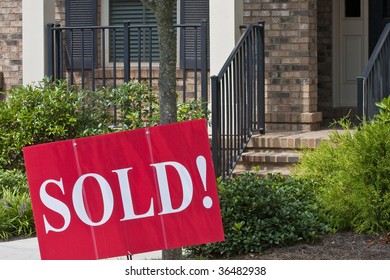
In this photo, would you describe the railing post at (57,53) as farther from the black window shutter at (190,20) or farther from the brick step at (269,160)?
the brick step at (269,160)

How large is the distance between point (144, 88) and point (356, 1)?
11.3 feet

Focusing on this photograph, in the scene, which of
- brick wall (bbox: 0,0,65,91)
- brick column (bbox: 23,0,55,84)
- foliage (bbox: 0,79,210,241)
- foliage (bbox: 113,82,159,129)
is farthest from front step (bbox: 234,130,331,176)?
brick wall (bbox: 0,0,65,91)

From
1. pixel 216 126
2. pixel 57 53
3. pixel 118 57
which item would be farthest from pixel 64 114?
pixel 118 57

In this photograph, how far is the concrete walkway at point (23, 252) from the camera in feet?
27.0

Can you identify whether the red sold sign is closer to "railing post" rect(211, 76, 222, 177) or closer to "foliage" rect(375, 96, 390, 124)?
"foliage" rect(375, 96, 390, 124)

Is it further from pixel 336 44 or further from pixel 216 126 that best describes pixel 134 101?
pixel 336 44

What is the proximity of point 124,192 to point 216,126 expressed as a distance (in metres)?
3.92

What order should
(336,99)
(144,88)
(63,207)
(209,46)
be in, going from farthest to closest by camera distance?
(336,99)
(209,46)
(144,88)
(63,207)

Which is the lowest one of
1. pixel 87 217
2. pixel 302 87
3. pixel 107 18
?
pixel 87 217

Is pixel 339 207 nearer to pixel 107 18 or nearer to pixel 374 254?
pixel 374 254

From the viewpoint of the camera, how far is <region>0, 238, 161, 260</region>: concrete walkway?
8.22 metres

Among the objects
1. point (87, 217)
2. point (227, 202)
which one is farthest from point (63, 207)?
point (227, 202)

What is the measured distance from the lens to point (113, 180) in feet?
20.8

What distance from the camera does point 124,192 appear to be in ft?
20.7
